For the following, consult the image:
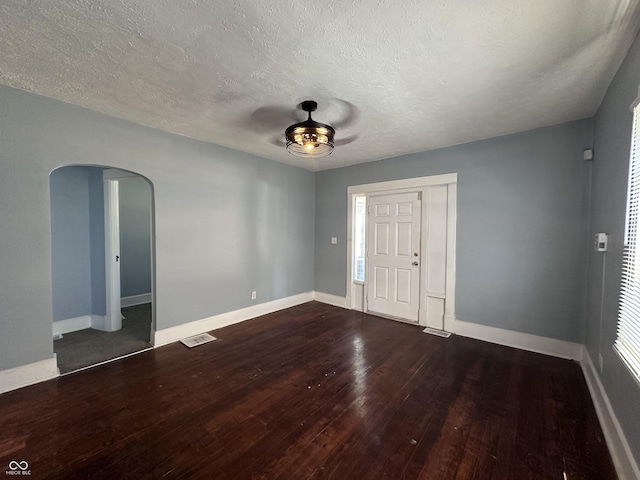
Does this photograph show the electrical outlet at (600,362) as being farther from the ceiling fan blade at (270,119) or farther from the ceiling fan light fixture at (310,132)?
the ceiling fan blade at (270,119)

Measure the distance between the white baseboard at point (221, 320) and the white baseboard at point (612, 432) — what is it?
373 cm

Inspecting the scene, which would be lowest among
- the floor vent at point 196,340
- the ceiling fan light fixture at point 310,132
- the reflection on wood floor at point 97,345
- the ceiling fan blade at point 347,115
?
the reflection on wood floor at point 97,345

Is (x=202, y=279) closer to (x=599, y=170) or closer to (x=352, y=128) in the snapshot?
(x=352, y=128)

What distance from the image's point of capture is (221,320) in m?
3.66

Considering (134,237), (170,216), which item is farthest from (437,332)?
(134,237)

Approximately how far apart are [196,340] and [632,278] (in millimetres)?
3868

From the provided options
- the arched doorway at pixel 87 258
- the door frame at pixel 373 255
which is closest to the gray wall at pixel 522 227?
the door frame at pixel 373 255

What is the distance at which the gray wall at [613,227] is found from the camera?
1.54m

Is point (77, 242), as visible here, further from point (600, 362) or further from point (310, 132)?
point (600, 362)

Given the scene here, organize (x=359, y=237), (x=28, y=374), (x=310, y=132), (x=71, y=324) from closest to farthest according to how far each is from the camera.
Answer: (x=28, y=374) → (x=310, y=132) → (x=71, y=324) → (x=359, y=237)

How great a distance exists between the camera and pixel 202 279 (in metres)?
3.46

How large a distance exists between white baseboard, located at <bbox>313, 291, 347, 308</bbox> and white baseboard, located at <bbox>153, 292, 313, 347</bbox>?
0.82ft

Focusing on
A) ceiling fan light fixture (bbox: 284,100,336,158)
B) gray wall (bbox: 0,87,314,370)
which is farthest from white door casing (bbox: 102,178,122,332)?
ceiling fan light fixture (bbox: 284,100,336,158)

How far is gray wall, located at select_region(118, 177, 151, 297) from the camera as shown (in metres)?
4.77
